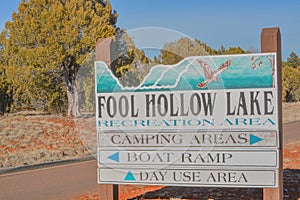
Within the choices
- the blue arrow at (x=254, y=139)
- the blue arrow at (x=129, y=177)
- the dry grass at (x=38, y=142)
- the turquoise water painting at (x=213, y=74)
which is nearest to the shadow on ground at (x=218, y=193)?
the blue arrow at (x=129, y=177)

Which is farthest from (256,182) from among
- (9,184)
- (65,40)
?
(65,40)

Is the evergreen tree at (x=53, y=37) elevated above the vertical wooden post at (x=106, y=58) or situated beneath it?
elevated above

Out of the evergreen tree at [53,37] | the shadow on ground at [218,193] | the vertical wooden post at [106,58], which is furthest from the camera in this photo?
the evergreen tree at [53,37]

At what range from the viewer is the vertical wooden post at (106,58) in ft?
17.0

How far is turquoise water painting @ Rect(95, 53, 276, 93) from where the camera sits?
4.70 m

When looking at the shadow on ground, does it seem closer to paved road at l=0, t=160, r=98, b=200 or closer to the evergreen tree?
paved road at l=0, t=160, r=98, b=200

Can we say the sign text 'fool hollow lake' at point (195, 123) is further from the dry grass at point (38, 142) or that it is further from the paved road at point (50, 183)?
the dry grass at point (38, 142)

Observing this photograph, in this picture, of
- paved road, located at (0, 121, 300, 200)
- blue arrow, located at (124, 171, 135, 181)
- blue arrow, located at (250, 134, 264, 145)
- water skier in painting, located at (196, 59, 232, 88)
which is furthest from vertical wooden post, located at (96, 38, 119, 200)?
paved road, located at (0, 121, 300, 200)

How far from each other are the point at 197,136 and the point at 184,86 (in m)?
0.60

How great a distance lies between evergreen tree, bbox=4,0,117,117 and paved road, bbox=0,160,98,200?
30.3 ft

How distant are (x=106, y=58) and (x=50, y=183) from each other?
483 centimetres

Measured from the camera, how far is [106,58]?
17.0 ft

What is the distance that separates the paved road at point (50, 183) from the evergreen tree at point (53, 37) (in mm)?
9247

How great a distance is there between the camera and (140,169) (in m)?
5.03
